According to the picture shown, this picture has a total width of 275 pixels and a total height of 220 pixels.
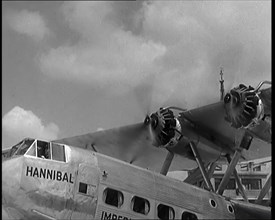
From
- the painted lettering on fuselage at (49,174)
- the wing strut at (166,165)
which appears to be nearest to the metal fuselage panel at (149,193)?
the painted lettering on fuselage at (49,174)

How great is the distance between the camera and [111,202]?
7.82 meters

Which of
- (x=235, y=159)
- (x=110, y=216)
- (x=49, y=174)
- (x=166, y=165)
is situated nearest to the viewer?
(x=49, y=174)

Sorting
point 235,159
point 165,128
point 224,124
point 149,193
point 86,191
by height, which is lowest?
point 86,191

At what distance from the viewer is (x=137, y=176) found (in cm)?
838

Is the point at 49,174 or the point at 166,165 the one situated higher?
the point at 166,165

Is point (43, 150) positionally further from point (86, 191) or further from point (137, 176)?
point (137, 176)

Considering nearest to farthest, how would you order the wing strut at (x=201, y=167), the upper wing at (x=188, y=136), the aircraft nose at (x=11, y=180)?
the aircraft nose at (x=11, y=180), the upper wing at (x=188, y=136), the wing strut at (x=201, y=167)

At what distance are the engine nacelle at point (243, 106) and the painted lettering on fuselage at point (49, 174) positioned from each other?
16.4 ft

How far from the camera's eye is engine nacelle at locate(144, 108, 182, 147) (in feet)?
40.0

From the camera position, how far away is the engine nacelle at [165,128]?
12.2 meters

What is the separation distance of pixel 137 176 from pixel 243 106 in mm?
3660

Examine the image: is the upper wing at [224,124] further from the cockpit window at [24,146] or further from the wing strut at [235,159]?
the cockpit window at [24,146]

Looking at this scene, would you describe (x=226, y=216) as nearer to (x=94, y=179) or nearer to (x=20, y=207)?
(x=94, y=179)

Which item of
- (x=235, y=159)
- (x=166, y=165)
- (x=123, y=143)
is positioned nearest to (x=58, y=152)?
(x=166, y=165)
